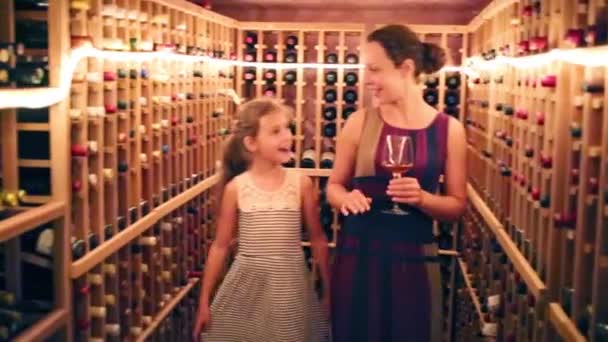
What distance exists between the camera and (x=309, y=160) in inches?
265

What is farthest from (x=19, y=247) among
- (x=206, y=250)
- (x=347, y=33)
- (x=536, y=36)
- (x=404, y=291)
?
(x=347, y=33)

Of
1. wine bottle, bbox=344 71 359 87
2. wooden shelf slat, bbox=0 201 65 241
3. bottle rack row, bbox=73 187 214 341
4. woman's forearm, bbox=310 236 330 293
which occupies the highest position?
wine bottle, bbox=344 71 359 87

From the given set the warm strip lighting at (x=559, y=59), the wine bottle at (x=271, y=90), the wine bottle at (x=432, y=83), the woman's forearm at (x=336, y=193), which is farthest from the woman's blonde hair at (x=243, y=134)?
the wine bottle at (x=432, y=83)

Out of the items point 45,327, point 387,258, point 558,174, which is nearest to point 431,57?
point 387,258

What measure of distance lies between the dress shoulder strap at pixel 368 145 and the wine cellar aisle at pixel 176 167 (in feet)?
2.04

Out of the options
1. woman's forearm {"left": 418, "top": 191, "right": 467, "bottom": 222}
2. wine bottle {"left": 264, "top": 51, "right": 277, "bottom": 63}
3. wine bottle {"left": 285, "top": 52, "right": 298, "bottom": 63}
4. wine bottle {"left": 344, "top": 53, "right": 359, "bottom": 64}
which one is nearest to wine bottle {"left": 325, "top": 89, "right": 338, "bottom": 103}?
wine bottle {"left": 344, "top": 53, "right": 359, "bottom": 64}

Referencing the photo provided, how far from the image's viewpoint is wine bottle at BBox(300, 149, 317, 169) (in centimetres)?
673

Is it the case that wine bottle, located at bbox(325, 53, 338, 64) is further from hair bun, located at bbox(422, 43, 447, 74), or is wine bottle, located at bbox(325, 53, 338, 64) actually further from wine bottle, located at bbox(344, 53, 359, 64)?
hair bun, located at bbox(422, 43, 447, 74)

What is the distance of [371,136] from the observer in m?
2.29

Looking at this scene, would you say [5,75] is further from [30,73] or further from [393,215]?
[393,215]

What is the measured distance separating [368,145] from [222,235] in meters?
0.79

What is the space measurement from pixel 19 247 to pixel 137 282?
1.29 m

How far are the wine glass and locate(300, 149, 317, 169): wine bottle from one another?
4545mm

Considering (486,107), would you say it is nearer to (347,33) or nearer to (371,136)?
(347,33)
